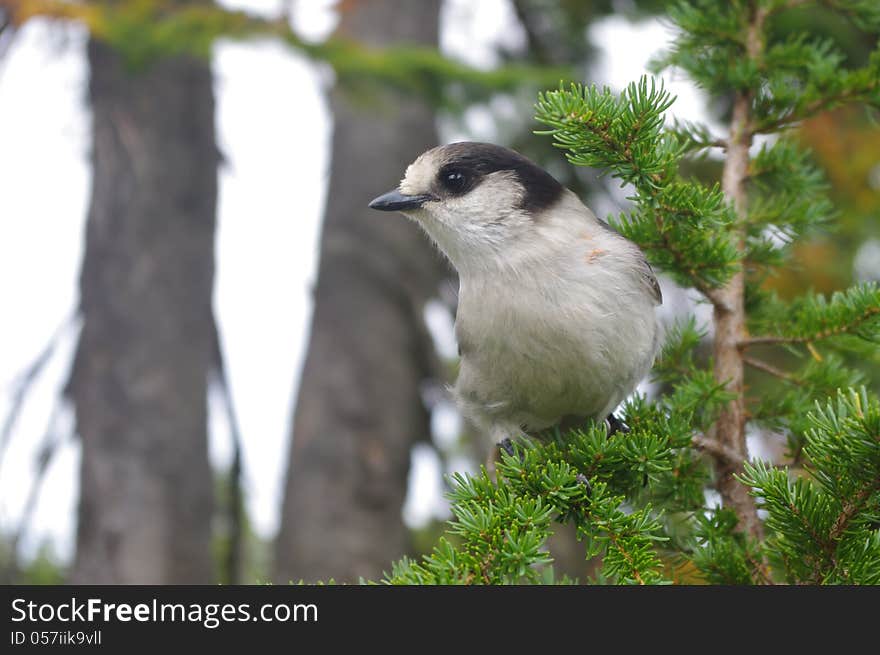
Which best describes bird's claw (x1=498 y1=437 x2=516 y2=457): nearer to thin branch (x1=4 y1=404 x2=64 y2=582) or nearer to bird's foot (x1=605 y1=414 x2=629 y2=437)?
bird's foot (x1=605 y1=414 x2=629 y2=437)

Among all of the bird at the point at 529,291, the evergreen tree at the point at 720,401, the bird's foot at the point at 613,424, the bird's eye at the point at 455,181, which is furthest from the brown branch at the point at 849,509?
the bird's eye at the point at 455,181

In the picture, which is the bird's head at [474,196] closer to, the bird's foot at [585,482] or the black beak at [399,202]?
the black beak at [399,202]

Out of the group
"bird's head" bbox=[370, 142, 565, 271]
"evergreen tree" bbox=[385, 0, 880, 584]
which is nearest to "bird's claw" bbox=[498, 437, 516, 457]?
"evergreen tree" bbox=[385, 0, 880, 584]

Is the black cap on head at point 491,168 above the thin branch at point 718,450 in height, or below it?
above

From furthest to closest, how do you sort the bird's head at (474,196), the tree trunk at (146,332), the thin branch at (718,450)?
1. the tree trunk at (146,332)
2. the bird's head at (474,196)
3. the thin branch at (718,450)

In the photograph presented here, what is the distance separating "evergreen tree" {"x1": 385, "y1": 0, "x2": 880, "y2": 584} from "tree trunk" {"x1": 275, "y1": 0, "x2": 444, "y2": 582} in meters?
2.86

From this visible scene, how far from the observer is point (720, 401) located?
100 inches

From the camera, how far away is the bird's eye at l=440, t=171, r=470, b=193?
2943 millimetres

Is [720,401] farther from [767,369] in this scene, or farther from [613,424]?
[613,424]

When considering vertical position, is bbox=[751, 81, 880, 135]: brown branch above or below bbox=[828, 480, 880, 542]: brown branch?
above

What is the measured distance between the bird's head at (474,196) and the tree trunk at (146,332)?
2.72 meters

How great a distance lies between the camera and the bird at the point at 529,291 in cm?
271

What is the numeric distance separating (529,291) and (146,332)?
312 centimetres

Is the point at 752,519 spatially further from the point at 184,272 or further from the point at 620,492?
the point at 184,272
